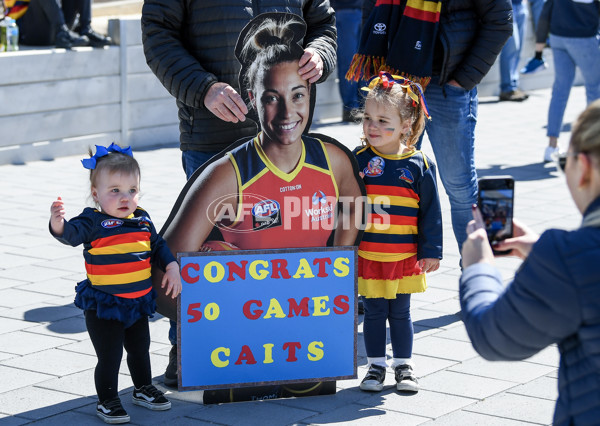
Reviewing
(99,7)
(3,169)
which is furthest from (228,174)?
(99,7)

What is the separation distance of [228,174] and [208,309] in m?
0.55

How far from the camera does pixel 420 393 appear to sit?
4277 mm

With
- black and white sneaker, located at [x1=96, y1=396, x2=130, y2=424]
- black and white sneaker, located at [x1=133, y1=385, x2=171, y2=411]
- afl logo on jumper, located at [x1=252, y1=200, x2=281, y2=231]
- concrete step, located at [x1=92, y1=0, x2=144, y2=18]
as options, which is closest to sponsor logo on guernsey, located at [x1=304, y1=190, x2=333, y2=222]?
afl logo on jumper, located at [x1=252, y1=200, x2=281, y2=231]

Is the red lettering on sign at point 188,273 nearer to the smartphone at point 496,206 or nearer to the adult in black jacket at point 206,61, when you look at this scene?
the adult in black jacket at point 206,61

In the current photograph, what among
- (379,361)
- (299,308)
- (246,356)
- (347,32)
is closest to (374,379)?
(379,361)

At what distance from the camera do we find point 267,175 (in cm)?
409

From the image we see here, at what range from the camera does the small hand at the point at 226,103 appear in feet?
13.4

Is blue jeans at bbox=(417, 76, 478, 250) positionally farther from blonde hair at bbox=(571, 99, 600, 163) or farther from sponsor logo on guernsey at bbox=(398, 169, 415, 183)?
blonde hair at bbox=(571, 99, 600, 163)

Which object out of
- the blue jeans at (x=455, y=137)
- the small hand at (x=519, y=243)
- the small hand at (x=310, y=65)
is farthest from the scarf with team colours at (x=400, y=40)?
the small hand at (x=519, y=243)

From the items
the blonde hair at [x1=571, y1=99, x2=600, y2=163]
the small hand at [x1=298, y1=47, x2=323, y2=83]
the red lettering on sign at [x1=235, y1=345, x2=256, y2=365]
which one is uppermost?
the small hand at [x1=298, y1=47, x2=323, y2=83]

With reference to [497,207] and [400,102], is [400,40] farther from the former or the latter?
[497,207]

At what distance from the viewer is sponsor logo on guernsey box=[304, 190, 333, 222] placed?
4.16m

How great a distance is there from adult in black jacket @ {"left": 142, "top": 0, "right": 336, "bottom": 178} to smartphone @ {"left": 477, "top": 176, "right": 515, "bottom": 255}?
147 cm

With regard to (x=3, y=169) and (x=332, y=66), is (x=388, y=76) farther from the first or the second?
(x=3, y=169)
